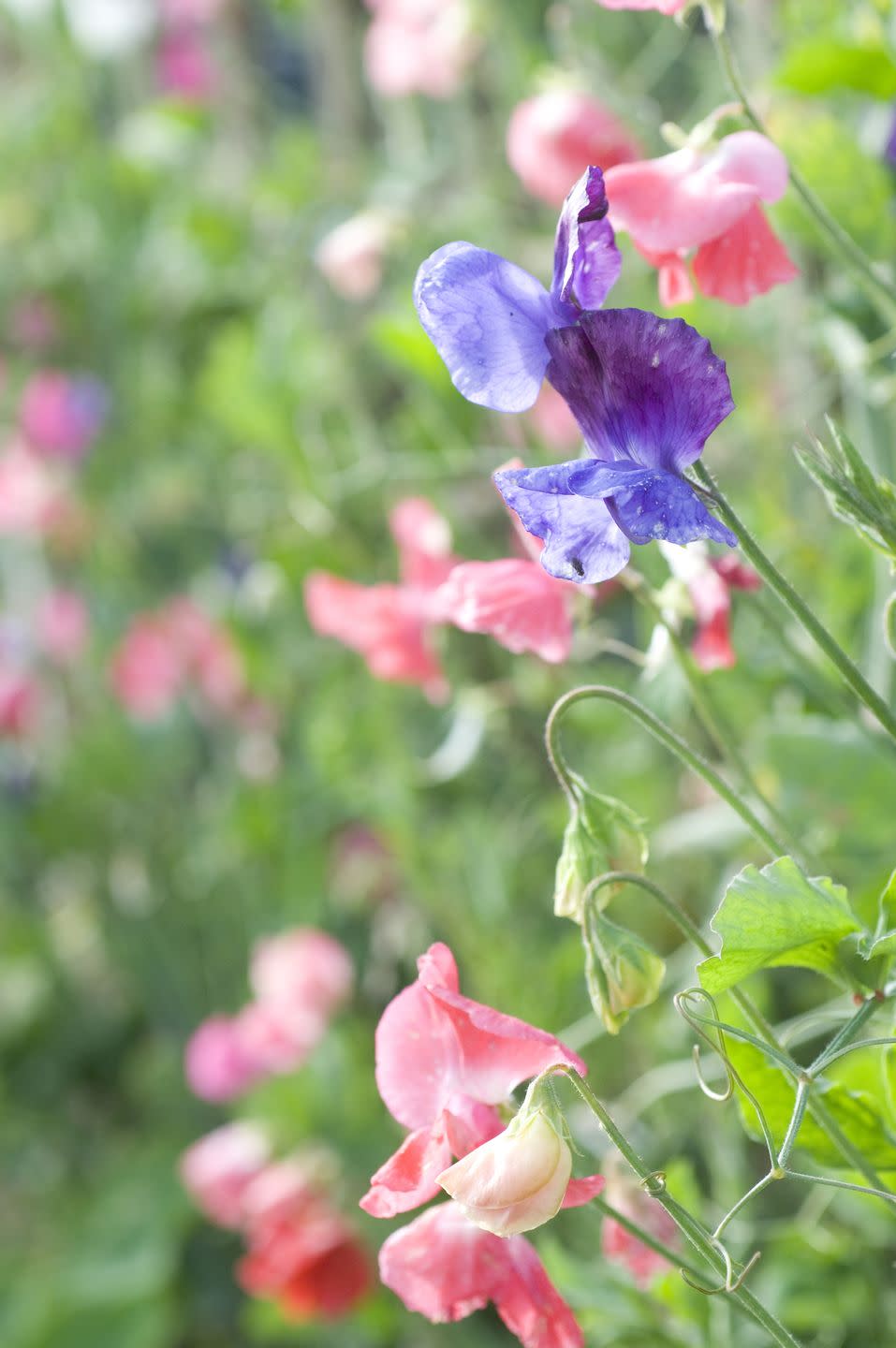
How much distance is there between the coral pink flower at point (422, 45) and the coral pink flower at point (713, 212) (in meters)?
0.80

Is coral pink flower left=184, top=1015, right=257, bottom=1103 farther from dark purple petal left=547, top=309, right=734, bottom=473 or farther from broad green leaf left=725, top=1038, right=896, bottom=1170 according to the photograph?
dark purple petal left=547, top=309, right=734, bottom=473

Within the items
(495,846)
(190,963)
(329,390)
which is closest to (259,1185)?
(495,846)

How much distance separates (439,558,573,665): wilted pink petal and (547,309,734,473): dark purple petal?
137mm

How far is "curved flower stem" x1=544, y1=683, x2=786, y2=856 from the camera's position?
1.38ft

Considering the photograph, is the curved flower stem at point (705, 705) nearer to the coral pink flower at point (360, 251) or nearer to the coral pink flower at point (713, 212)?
the coral pink flower at point (713, 212)

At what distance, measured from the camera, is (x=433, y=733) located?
131 cm

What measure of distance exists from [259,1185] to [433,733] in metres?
0.41

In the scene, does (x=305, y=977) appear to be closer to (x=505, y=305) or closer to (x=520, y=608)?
(x=520, y=608)

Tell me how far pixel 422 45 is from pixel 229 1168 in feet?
3.27

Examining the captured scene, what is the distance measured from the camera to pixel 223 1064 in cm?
135

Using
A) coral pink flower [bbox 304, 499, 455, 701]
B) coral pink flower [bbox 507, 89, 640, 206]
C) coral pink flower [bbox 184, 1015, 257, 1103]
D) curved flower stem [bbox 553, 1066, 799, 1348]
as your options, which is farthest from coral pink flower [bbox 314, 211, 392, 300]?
curved flower stem [bbox 553, 1066, 799, 1348]

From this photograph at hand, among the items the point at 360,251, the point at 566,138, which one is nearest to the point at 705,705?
the point at 566,138

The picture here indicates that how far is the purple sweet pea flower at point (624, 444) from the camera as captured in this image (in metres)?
0.36

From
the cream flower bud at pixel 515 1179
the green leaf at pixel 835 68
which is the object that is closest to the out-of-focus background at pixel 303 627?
the green leaf at pixel 835 68
